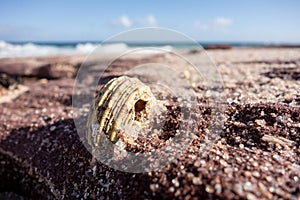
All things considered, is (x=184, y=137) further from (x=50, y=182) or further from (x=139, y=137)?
(x=50, y=182)

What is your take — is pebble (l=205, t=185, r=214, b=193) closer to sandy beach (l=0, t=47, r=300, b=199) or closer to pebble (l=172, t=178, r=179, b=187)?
sandy beach (l=0, t=47, r=300, b=199)

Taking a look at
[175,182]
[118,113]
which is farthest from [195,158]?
[118,113]

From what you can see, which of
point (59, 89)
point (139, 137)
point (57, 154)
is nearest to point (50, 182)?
point (57, 154)

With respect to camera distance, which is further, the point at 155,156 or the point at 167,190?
the point at 155,156

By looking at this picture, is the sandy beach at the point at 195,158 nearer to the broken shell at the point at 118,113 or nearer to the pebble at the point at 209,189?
Answer: the pebble at the point at 209,189

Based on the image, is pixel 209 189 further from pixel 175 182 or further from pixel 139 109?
pixel 139 109

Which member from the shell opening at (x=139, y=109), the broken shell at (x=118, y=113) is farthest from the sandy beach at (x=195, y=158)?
the shell opening at (x=139, y=109)
